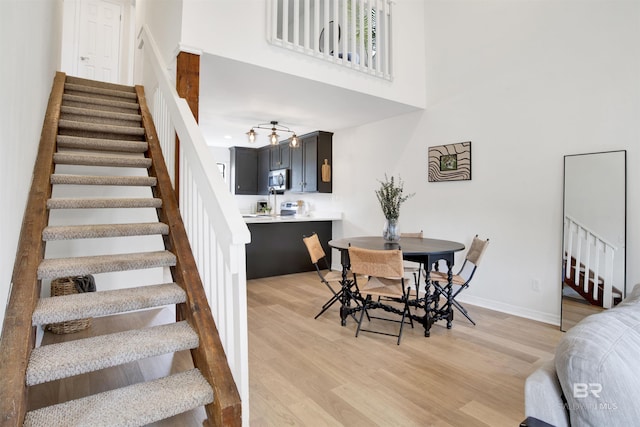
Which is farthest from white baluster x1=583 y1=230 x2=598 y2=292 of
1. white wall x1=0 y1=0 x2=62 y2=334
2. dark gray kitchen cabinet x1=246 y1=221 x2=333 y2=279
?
white wall x1=0 y1=0 x2=62 y2=334

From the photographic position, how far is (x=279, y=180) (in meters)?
6.73

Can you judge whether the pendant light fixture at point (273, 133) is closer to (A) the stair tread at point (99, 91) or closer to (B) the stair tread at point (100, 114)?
(A) the stair tread at point (99, 91)

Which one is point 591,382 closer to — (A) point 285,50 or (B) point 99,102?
(A) point 285,50

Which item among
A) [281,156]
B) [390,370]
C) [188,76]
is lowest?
[390,370]

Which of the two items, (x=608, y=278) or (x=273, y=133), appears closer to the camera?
(x=608, y=278)

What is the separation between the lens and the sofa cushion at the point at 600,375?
87 centimetres

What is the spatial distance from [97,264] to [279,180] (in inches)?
192

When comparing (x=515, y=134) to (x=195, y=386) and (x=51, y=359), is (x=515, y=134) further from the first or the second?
(x=51, y=359)

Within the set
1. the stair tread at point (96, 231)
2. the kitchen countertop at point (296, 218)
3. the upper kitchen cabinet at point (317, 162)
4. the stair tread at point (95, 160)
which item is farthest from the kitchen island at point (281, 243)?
the stair tread at point (96, 231)

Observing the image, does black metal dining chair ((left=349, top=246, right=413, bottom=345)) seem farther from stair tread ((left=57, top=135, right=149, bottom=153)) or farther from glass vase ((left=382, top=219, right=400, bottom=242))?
stair tread ((left=57, top=135, right=149, bottom=153))

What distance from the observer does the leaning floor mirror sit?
285 cm

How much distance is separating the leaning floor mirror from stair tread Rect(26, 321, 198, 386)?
324 cm

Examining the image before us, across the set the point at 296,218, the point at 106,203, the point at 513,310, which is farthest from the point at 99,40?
the point at 513,310

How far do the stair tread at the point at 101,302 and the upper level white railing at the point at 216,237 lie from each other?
225 mm
